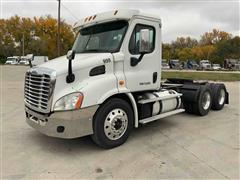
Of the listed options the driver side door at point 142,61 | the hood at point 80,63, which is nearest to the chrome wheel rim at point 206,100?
the driver side door at point 142,61

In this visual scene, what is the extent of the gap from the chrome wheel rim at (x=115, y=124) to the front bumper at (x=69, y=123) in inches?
13.9

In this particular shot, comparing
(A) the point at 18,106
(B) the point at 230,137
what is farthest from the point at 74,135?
(A) the point at 18,106

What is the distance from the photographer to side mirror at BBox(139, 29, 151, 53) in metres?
5.07

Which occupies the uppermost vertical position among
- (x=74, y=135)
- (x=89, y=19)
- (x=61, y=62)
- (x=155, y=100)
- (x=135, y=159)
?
(x=89, y=19)

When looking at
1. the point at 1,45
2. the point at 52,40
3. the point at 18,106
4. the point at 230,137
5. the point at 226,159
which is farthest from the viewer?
the point at 1,45

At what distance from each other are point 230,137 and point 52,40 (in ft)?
Answer: 209

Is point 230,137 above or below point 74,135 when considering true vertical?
below

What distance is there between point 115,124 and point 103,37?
1830 mm

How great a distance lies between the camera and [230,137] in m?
5.32

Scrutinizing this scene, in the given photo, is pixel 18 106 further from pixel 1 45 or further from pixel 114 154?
pixel 1 45

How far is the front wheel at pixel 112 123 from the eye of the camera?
4.46 metres

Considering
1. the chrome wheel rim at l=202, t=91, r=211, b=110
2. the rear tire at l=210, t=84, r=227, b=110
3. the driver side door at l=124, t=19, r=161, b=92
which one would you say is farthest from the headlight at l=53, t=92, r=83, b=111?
the rear tire at l=210, t=84, r=227, b=110

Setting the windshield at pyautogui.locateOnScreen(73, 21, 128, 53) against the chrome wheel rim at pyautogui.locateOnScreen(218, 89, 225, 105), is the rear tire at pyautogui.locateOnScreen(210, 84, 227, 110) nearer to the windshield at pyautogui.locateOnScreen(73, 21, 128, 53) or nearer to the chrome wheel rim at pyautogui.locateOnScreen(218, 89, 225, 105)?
the chrome wheel rim at pyautogui.locateOnScreen(218, 89, 225, 105)

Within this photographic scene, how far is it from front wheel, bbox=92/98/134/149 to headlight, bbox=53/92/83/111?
18.5 inches
